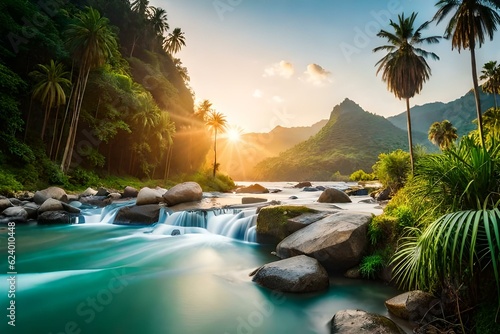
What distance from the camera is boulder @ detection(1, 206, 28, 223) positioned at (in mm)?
13466

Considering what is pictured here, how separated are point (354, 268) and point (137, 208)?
40.5ft

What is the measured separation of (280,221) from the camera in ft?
31.5

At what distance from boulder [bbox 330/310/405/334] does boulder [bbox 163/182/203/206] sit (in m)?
15.2

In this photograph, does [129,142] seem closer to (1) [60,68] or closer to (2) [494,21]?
(1) [60,68]

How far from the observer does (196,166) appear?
2308 inches

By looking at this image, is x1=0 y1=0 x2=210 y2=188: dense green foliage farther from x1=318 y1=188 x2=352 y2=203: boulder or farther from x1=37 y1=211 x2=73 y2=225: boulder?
x1=318 y1=188 x2=352 y2=203: boulder

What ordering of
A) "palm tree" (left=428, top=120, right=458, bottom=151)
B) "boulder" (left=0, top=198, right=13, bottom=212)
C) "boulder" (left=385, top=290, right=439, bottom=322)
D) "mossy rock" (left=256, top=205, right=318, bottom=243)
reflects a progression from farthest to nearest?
"palm tree" (left=428, top=120, right=458, bottom=151), "boulder" (left=0, top=198, right=13, bottom=212), "mossy rock" (left=256, top=205, right=318, bottom=243), "boulder" (left=385, top=290, right=439, bottom=322)

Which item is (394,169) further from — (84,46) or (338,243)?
(84,46)

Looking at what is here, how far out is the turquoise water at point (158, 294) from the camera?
4723 mm

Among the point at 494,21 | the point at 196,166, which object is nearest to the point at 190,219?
the point at 494,21

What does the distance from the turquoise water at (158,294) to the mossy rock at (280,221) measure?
0.56m

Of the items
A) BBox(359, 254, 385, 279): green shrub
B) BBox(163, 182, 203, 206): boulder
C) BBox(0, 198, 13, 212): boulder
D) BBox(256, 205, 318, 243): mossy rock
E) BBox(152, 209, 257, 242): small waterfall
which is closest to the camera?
BBox(359, 254, 385, 279): green shrub

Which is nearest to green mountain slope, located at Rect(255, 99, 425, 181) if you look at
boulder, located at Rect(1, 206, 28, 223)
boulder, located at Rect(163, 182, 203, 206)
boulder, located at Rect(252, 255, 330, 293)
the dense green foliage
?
the dense green foliage

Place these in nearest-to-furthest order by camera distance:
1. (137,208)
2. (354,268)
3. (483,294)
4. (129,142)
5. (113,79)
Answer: (483,294) < (354,268) < (137,208) < (113,79) < (129,142)
